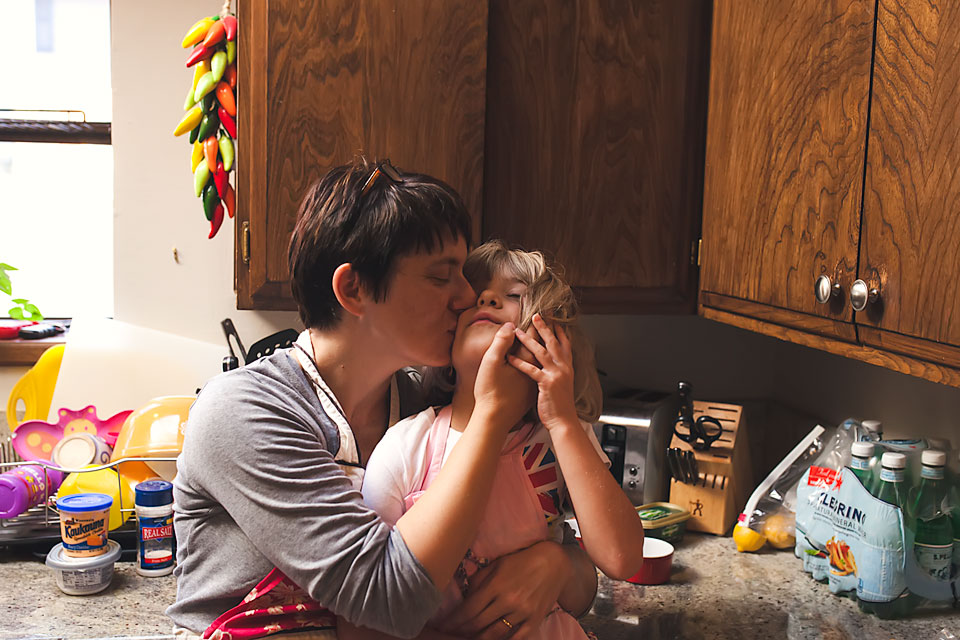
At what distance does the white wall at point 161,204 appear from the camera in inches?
81.1

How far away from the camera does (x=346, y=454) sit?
119cm

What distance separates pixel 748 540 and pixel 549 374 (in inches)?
33.4

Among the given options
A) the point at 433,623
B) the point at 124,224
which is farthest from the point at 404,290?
the point at 124,224

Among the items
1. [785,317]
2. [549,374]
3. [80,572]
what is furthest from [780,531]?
[80,572]

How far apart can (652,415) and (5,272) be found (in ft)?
5.43

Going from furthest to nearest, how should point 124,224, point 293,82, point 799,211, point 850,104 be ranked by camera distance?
1. point 124,224
2. point 293,82
3. point 799,211
4. point 850,104

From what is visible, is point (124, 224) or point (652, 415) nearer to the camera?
point (652, 415)

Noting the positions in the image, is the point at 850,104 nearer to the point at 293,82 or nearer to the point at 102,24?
the point at 293,82

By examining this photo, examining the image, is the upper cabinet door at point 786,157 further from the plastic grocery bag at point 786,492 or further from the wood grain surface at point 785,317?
the plastic grocery bag at point 786,492

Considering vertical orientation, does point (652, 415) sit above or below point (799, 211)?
below

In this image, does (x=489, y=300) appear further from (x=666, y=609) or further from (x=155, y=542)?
(x=155, y=542)

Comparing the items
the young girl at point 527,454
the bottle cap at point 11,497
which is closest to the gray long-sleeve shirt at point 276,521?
the young girl at point 527,454

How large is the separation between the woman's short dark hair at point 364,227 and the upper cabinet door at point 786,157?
1.93 ft

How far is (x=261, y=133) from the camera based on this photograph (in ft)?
5.29
